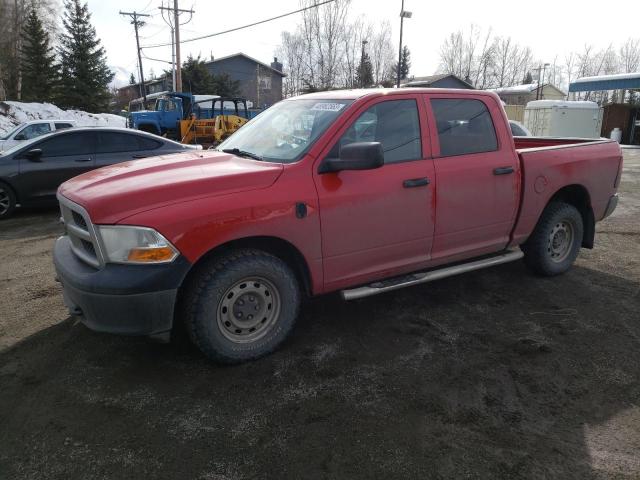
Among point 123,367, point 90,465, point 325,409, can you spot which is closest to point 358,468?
point 325,409

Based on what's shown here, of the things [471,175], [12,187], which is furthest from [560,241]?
[12,187]

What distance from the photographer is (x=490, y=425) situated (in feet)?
8.88

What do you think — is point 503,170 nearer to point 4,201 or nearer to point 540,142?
point 540,142

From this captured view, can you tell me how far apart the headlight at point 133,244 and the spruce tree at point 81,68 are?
133ft

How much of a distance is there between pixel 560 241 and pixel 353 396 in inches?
132

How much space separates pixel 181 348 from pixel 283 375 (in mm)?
894

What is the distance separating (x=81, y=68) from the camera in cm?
3816

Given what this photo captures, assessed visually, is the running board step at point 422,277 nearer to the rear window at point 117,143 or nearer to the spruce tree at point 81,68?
the rear window at point 117,143

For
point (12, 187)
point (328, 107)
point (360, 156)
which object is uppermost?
point (328, 107)

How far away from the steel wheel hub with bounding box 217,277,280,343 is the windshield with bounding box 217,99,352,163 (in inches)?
37.3

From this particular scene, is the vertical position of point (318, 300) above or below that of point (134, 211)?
below

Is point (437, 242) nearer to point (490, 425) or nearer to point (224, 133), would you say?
point (490, 425)

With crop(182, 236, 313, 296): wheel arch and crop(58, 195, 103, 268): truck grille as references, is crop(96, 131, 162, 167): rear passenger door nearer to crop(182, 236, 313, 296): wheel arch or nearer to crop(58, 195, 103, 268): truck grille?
crop(58, 195, 103, 268): truck grille

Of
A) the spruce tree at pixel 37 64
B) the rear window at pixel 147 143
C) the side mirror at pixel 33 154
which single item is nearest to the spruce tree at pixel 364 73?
the spruce tree at pixel 37 64
